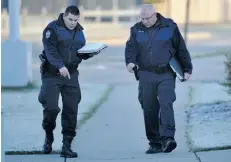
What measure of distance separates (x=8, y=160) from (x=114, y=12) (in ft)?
94.1

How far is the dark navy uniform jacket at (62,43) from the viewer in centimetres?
743

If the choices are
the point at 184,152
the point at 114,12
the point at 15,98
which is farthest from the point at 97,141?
the point at 114,12

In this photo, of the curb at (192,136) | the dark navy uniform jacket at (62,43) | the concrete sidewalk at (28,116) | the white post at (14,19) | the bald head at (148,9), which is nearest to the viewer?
the dark navy uniform jacket at (62,43)

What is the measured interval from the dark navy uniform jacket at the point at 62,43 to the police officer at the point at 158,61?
1.99 feet

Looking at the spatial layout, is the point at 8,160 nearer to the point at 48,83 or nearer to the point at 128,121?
the point at 48,83

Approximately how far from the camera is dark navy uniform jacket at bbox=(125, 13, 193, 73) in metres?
7.70

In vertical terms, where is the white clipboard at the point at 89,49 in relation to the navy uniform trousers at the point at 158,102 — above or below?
above

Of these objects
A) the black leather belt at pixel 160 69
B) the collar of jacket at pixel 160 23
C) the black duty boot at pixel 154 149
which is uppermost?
the collar of jacket at pixel 160 23

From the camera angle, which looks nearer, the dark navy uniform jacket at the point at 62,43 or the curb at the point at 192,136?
the dark navy uniform jacket at the point at 62,43

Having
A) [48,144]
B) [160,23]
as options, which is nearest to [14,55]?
[48,144]

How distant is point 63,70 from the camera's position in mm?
7328

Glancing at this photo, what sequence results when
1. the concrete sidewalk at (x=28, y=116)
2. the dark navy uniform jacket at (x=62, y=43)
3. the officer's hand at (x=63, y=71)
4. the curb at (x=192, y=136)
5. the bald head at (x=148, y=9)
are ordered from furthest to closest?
the concrete sidewalk at (x=28, y=116) < the curb at (x=192, y=136) < the bald head at (x=148, y=9) < the dark navy uniform jacket at (x=62, y=43) < the officer's hand at (x=63, y=71)

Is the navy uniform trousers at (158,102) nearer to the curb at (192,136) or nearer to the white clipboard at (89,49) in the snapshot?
the curb at (192,136)

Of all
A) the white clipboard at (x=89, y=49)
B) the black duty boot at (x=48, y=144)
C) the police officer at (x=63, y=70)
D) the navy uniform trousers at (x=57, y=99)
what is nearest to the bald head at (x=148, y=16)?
the white clipboard at (x=89, y=49)
